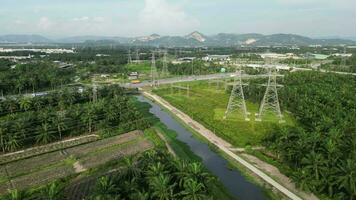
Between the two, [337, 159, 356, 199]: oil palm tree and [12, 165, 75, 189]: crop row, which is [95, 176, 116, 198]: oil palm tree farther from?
[337, 159, 356, 199]: oil palm tree

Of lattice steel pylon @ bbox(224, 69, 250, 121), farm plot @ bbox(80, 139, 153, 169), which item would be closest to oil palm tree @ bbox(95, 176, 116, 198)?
farm plot @ bbox(80, 139, 153, 169)

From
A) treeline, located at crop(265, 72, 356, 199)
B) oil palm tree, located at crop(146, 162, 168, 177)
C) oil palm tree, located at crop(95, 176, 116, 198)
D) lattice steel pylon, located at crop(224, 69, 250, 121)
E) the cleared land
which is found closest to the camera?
oil palm tree, located at crop(95, 176, 116, 198)

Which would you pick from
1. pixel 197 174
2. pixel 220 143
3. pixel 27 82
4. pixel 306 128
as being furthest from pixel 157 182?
pixel 27 82

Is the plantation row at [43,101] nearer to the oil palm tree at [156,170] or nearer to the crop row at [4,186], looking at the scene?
the crop row at [4,186]

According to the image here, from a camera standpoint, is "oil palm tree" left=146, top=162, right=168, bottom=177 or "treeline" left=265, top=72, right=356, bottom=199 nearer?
"oil palm tree" left=146, top=162, right=168, bottom=177

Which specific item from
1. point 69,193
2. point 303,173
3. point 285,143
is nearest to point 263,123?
point 285,143
